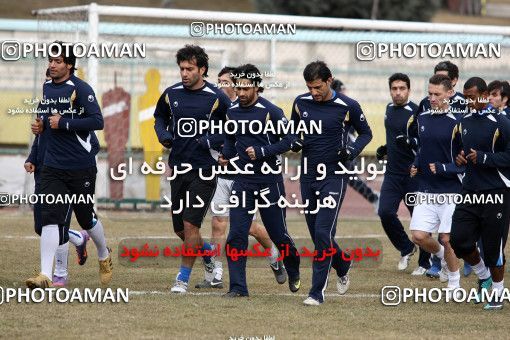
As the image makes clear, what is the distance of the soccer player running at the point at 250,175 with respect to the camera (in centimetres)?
1095

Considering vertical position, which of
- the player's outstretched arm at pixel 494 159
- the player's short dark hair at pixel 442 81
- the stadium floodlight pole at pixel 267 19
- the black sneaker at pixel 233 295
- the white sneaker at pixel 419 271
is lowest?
the white sneaker at pixel 419 271

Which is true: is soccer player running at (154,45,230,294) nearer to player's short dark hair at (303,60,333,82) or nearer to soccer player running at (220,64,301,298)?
soccer player running at (220,64,301,298)

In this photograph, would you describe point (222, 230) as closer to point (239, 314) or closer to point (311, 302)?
point (311, 302)

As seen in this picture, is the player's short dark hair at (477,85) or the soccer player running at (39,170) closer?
the player's short dark hair at (477,85)

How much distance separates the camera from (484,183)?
10.5 metres

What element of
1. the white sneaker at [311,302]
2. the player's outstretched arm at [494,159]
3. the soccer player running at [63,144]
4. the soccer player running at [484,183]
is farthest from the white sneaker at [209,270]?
the player's outstretched arm at [494,159]

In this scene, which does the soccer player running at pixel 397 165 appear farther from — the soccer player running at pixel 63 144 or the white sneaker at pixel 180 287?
the soccer player running at pixel 63 144

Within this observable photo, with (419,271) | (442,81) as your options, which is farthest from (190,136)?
(419,271)

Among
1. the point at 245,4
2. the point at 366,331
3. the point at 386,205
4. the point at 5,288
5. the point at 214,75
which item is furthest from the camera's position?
the point at 245,4

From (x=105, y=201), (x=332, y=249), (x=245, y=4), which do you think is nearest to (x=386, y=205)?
(x=332, y=249)

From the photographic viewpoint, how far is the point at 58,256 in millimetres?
11648

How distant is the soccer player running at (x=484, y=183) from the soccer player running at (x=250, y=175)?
1645mm

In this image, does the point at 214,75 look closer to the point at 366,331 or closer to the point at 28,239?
the point at 28,239

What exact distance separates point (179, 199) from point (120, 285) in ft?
3.67
